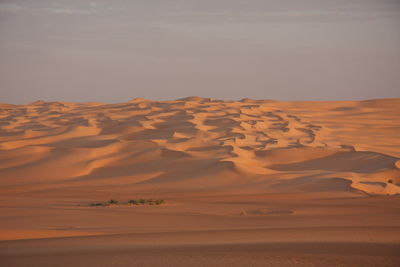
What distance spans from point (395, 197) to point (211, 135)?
1547cm

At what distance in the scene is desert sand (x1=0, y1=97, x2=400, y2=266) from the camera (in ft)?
29.7

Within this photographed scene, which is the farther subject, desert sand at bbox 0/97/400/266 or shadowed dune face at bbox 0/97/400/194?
shadowed dune face at bbox 0/97/400/194

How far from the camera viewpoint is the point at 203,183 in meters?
22.5

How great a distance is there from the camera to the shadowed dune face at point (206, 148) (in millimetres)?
22828

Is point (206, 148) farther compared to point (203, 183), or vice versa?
point (206, 148)

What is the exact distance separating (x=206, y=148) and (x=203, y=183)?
6452mm

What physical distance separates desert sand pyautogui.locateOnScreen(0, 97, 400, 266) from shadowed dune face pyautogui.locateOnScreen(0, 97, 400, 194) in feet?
0.29

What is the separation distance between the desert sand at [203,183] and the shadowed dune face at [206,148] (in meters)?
0.09

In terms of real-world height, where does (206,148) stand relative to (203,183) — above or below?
above

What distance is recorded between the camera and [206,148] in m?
28.8

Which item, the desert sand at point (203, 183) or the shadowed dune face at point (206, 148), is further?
the shadowed dune face at point (206, 148)

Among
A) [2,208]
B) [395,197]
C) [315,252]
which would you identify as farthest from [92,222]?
[395,197]

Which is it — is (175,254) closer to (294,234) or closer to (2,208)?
(294,234)

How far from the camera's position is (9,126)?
38.2 meters
